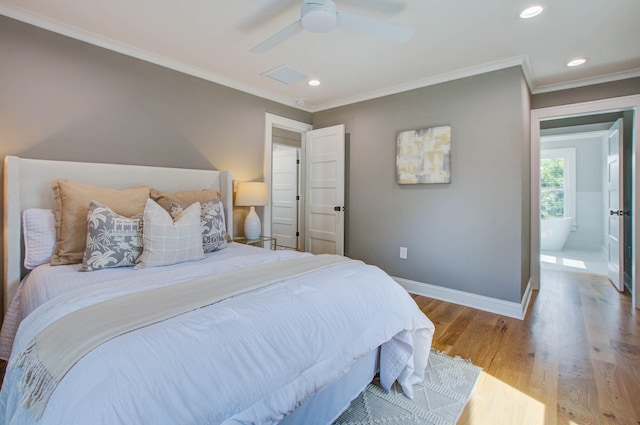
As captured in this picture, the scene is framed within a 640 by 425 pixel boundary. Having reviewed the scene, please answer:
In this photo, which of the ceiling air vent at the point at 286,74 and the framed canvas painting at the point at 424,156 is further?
the framed canvas painting at the point at 424,156

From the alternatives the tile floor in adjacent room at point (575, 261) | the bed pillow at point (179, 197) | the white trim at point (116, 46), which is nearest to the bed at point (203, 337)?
the bed pillow at point (179, 197)

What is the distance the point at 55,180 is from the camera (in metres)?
2.20

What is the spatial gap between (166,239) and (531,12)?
286 centimetres

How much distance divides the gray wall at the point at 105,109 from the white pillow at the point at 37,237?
1.61 ft

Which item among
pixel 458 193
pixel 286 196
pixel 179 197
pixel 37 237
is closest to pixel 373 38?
pixel 458 193

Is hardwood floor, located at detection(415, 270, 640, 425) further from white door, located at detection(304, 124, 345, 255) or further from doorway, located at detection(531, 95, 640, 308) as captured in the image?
white door, located at detection(304, 124, 345, 255)

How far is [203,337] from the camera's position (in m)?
1.00

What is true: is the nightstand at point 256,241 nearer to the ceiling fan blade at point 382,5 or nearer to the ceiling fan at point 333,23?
the ceiling fan at point 333,23

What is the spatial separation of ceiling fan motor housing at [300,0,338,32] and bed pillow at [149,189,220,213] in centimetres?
162

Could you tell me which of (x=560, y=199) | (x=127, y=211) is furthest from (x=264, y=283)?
(x=560, y=199)

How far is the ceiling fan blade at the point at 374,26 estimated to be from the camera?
6.01 ft

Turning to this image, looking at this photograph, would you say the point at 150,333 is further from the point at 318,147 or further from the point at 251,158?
the point at 318,147

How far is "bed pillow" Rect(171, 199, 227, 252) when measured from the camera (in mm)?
2381

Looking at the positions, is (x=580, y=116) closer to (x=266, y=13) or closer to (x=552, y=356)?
(x=552, y=356)
